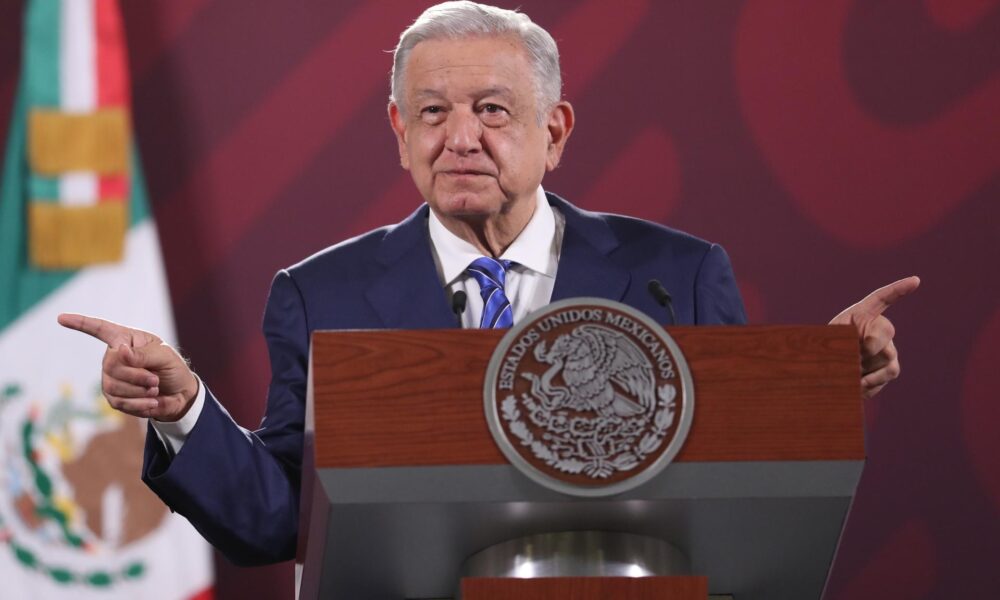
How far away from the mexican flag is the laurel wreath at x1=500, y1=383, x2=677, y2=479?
176 cm

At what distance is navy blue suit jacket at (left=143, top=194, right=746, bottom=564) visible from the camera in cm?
186

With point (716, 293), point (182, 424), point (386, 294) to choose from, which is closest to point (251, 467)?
point (182, 424)

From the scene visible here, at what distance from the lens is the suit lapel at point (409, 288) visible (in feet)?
6.66

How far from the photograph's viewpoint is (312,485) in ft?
4.83

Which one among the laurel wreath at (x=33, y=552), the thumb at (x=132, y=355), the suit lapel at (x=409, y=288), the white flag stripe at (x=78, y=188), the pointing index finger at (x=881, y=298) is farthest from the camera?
the white flag stripe at (x=78, y=188)

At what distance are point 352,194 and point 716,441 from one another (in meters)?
1.87

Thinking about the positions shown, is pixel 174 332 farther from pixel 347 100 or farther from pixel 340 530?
pixel 340 530

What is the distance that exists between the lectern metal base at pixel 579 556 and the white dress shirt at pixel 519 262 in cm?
66

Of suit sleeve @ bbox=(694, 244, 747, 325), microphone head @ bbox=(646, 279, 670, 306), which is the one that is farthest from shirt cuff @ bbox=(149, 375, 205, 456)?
suit sleeve @ bbox=(694, 244, 747, 325)

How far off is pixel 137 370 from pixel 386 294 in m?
0.58

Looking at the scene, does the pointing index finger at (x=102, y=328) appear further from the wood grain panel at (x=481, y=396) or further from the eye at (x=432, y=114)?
the eye at (x=432, y=114)

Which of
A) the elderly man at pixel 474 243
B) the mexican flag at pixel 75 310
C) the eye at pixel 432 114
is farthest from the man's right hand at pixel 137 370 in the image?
the mexican flag at pixel 75 310

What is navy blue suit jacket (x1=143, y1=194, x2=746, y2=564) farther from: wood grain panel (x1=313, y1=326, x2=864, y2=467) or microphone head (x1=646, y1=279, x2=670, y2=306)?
wood grain panel (x1=313, y1=326, x2=864, y2=467)

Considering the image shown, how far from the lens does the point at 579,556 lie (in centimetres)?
142
